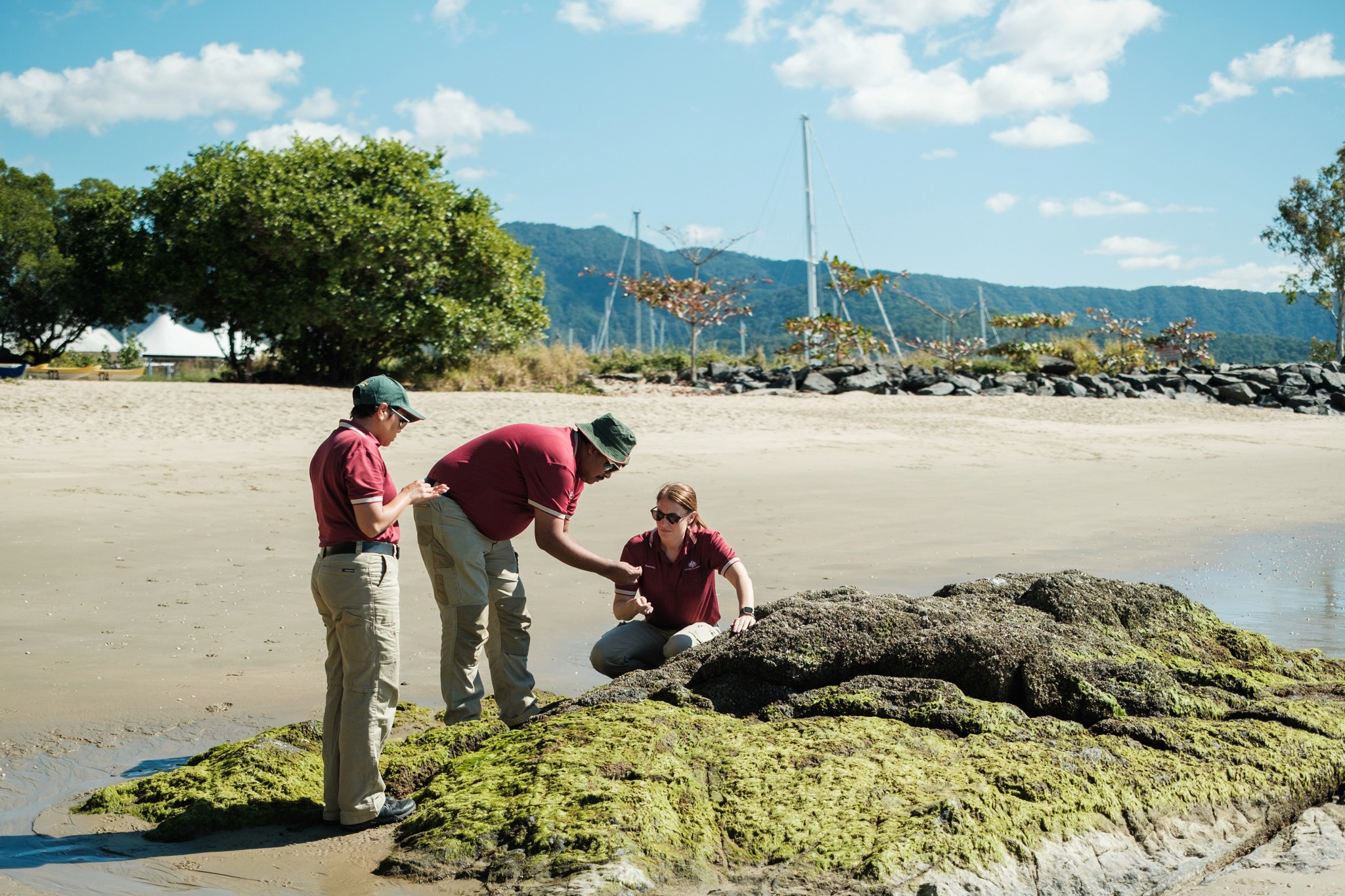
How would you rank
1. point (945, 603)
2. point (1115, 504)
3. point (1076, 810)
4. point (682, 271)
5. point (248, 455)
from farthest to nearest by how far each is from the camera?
point (682, 271), point (248, 455), point (1115, 504), point (945, 603), point (1076, 810)

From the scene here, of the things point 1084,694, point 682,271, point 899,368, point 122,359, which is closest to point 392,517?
point 1084,694

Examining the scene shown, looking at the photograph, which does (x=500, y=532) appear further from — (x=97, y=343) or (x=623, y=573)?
(x=97, y=343)

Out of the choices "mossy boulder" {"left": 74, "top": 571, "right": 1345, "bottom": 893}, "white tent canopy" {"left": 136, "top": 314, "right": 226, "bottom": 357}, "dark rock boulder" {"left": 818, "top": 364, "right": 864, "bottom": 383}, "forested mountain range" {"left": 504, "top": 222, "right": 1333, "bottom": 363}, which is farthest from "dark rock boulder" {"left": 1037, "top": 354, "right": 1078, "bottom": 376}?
"forested mountain range" {"left": 504, "top": 222, "right": 1333, "bottom": 363}

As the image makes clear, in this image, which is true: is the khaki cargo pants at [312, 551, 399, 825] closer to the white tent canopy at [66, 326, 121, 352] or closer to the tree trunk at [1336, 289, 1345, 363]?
the tree trunk at [1336, 289, 1345, 363]

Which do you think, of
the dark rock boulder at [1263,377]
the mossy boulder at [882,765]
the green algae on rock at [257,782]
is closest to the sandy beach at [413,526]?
the green algae on rock at [257,782]

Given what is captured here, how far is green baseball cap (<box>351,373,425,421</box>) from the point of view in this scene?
392 centimetres

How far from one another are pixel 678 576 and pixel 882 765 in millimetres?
2075

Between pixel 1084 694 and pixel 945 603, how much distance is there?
0.93 metres

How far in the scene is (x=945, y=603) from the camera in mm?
5227

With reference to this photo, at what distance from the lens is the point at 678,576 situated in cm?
576

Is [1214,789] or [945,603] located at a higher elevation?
[945,603]

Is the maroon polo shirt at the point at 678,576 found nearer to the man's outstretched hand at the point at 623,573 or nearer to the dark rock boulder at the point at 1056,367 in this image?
the man's outstretched hand at the point at 623,573

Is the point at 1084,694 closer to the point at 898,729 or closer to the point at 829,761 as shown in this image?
the point at 898,729

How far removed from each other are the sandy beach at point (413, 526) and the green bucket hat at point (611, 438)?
74.3 inches
